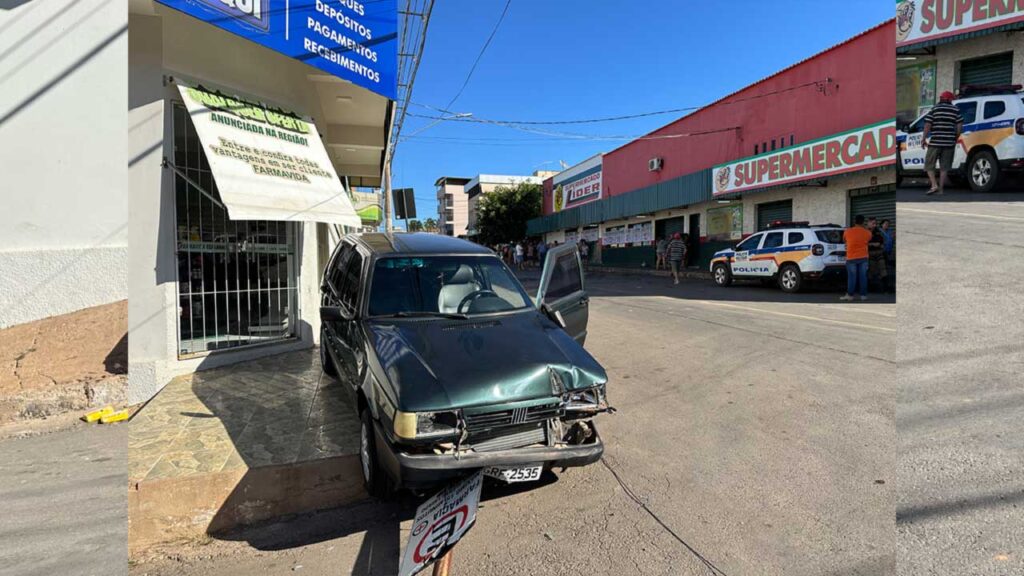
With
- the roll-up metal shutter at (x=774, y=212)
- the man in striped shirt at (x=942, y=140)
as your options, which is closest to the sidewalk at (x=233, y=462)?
the man in striped shirt at (x=942, y=140)

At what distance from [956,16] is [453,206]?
9032 cm

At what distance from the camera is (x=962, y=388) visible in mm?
4070

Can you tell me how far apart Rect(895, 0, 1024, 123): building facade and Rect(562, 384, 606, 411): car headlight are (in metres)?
9.54

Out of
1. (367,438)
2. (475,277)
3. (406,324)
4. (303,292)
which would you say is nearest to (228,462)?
(367,438)

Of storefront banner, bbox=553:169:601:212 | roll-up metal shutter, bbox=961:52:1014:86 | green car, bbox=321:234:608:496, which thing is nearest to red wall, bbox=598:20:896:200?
roll-up metal shutter, bbox=961:52:1014:86

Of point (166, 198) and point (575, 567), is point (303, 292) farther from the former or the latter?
point (575, 567)

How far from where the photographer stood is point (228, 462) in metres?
3.52

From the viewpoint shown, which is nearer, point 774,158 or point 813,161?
point 813,161

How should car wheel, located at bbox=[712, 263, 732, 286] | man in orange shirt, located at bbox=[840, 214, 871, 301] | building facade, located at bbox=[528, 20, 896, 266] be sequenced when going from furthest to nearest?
car wheel, located at bbox=[712, 263, 732, 286], building facade, located at bbox=[528, 20, 896, 266], man in orange shirt, located at bbox=[840, 214, 871, 301]

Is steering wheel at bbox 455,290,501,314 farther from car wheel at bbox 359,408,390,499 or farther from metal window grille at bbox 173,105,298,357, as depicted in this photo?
metal window grille at bbox 173,105,298,357

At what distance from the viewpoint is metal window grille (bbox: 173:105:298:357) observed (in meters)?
6.05

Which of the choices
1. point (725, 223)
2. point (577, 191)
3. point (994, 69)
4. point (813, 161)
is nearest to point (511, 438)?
point (994, 69)

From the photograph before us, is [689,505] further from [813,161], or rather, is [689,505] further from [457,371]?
[813,161]

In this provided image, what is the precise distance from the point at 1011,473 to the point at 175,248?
755 centimetres
